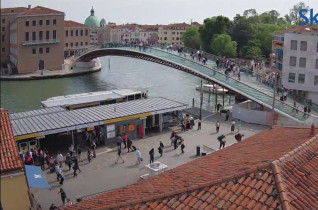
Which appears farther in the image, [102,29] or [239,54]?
[102,29]

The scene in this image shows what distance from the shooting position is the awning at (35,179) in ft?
27.9

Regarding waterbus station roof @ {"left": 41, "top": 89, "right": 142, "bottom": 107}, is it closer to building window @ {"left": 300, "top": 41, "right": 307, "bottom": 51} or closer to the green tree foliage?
building window @ {"left": 300, "top": 41, "right": 307, "bottom": 51}

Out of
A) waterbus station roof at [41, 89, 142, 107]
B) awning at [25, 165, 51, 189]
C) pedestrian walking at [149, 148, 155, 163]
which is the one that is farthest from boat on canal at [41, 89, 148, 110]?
awning at [25, 165, 51, 189]

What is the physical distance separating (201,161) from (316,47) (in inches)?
643

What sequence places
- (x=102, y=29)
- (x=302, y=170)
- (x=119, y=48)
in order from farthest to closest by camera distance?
(x=102, y=29)
(x=119, y=48)
(x=302, y=170)

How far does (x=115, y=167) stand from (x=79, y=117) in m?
2.96

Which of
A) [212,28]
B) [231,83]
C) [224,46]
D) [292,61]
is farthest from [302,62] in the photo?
A: [212,28]

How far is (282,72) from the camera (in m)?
22.2

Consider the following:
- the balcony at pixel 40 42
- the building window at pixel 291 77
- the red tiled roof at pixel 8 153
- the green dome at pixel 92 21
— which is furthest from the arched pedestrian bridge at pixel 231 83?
the green dome at pixel 92 21

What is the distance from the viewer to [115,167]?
1227cm

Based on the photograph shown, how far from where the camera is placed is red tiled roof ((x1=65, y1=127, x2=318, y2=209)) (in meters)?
4.10

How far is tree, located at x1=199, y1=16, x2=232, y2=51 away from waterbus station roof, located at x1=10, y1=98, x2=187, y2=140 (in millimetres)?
31094

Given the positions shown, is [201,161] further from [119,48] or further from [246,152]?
[119,48]

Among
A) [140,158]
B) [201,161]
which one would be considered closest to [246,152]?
[201,161]
